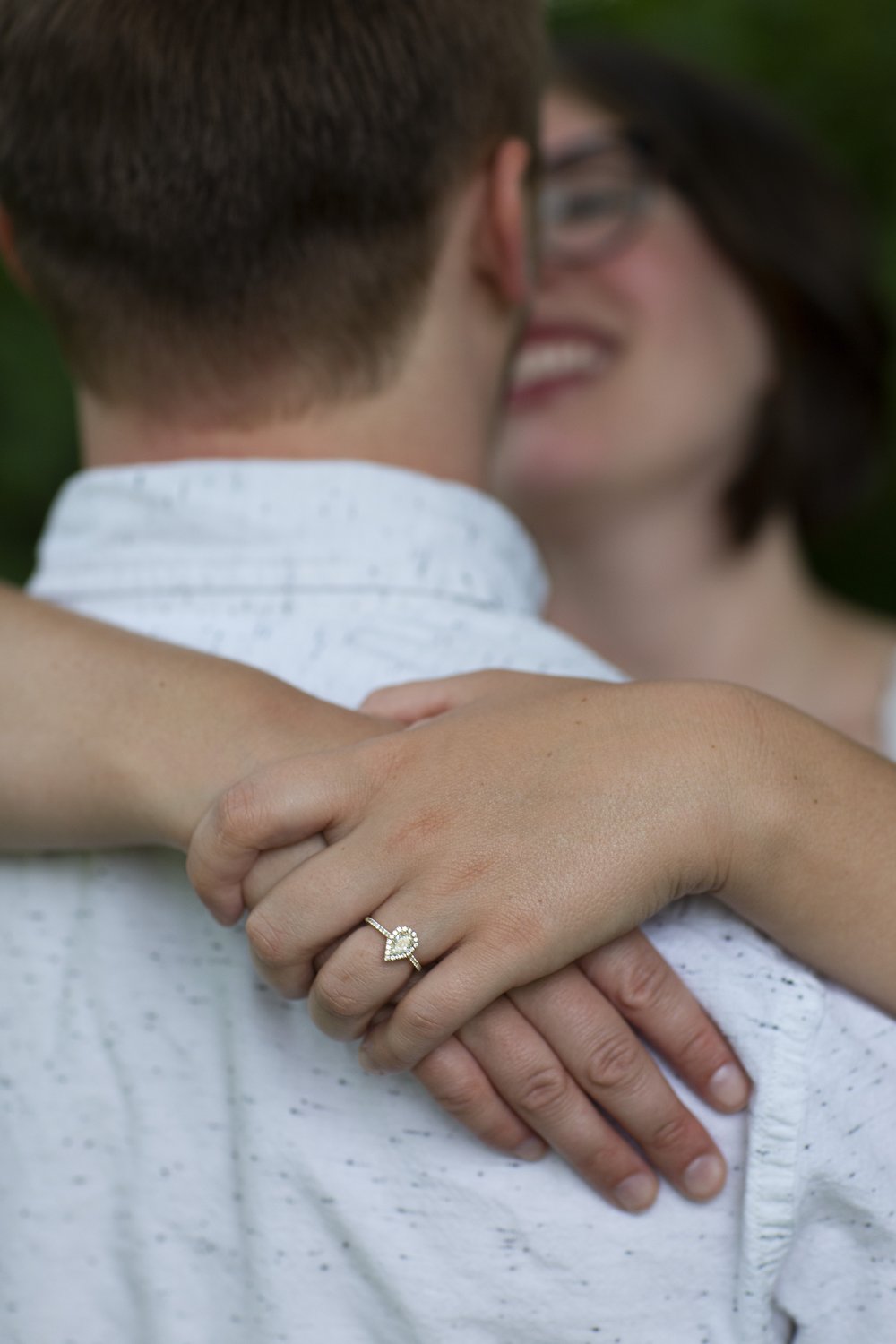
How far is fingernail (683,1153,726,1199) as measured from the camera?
102 centimetres

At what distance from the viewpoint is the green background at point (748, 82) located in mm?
3053

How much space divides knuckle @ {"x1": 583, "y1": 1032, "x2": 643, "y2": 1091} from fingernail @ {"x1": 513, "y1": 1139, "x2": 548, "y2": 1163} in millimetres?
71

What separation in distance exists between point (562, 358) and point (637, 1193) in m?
1.97

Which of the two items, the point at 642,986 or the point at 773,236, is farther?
the point at 773,236

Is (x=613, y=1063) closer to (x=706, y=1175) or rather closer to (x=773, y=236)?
(x=706, y=1175)

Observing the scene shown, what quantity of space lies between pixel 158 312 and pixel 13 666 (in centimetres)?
34

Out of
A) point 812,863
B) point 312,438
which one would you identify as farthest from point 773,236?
point 812,863

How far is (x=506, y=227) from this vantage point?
4.19 ft

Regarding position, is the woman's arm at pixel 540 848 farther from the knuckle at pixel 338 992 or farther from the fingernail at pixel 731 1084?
the fingernail at pixel 731 1084

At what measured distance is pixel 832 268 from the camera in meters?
2.83

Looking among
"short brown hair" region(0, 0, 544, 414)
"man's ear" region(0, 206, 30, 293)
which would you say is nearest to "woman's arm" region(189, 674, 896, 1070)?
"short brown hair" region(0, 0, 544, 414)

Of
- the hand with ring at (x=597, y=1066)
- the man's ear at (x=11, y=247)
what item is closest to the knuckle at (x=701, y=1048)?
the hand with ring at (x=597, y=1066)

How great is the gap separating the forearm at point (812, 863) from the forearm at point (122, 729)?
12.0 inches

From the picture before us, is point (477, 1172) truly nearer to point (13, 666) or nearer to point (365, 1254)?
point (365, 1254)
